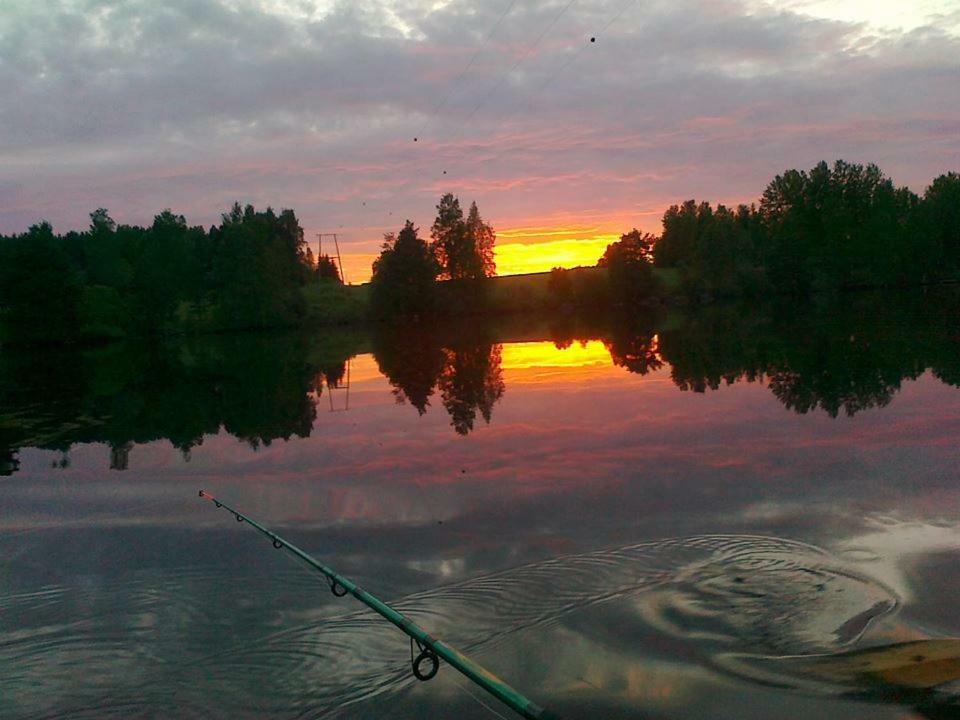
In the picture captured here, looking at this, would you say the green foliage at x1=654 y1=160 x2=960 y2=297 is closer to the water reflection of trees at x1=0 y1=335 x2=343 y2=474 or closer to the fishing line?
the water reflection of trees at x1=0 y1=335 x2=343 y2=474

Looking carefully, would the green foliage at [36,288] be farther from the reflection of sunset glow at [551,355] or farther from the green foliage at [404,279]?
the reflection of sunset glow at [551,355]

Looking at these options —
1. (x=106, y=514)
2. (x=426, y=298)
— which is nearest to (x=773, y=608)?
(x=106, y=514)

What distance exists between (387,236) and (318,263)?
55775 millimetres

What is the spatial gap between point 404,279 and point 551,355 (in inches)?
2162

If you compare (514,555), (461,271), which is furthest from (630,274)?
(514,555)

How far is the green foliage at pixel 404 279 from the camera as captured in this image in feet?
290

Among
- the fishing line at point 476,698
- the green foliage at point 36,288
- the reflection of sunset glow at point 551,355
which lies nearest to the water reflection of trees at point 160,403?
the reflection of sunset glow at point 551,355

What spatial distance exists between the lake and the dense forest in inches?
2578

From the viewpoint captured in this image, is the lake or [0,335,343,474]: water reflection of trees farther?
[0,335,343,474]: water reflection of trees

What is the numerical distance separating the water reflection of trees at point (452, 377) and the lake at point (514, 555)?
0.53 m

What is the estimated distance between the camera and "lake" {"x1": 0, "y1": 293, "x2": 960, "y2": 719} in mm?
5957

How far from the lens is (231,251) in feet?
286

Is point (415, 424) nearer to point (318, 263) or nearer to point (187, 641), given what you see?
point (187, 641)

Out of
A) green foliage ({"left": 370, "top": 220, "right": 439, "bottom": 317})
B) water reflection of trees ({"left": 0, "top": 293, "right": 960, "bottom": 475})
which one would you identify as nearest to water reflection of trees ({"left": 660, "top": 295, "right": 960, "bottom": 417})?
water reflection of trees ({"left": 0, "top": 293, "right": 960, "bottom": 475})
